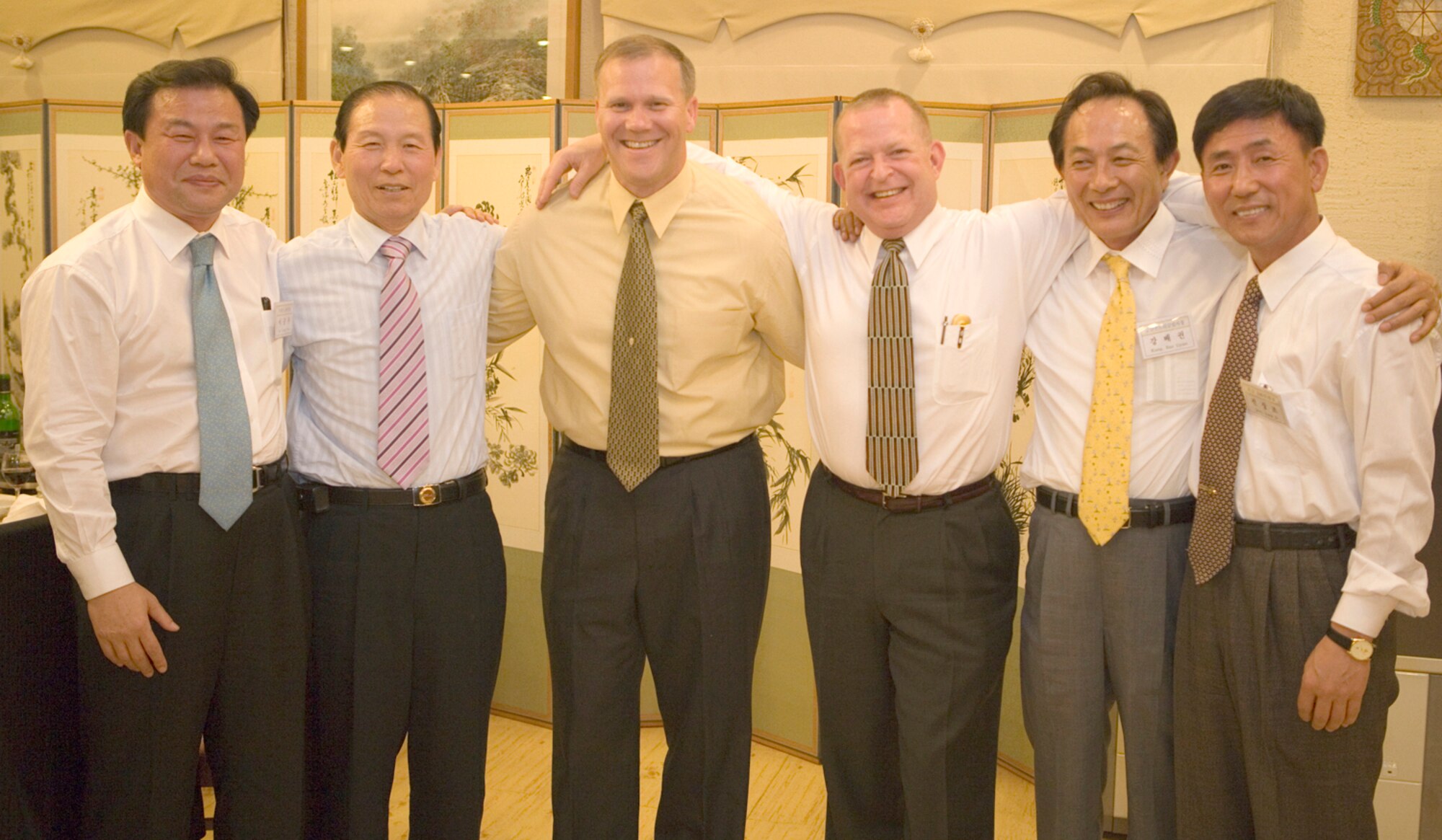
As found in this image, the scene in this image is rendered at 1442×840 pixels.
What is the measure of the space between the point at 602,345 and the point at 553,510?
0.42m

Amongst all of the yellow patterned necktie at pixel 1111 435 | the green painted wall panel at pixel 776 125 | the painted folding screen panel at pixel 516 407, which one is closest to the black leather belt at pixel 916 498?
the yellow patterned necktie at pixel 1111 435

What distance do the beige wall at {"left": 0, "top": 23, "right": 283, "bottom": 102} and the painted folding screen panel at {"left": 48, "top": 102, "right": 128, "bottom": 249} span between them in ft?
1.57

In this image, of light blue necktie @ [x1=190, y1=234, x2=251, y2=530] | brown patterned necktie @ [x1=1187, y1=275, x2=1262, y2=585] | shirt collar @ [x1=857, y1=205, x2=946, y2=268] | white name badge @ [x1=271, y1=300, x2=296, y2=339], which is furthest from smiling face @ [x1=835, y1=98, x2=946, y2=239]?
light blue necktie @ [x1=190, y1=234, x2=251, y2=530]

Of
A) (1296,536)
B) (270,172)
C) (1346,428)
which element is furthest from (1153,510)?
(270,172)

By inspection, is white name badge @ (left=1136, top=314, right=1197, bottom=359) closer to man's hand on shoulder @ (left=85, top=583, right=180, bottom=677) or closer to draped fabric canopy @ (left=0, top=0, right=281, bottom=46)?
man's hand on shoulder @ (left=85, top=583, right=180, bottom=677)

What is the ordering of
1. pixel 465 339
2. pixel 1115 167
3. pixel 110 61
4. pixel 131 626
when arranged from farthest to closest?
pixel 110 61, pixel 465 339, pixel 1115 167, pixel 131 626

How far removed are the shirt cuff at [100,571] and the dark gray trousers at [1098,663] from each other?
2.01 m

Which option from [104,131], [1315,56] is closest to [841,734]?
[1315,56]

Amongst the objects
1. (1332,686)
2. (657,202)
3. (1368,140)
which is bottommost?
(1332,686)

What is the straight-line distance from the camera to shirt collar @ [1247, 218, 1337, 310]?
94.4 inches

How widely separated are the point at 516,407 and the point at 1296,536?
9.58 feet

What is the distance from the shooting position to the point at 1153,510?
256cm

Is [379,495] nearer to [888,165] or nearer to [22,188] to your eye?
[888,165]

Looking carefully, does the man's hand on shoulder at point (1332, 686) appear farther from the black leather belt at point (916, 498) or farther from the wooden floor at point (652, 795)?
the wooden floor at point (652, 795)
